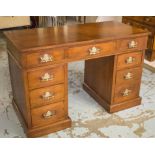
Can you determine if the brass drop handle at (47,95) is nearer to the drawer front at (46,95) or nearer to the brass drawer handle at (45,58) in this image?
the drawer front at (46,95)

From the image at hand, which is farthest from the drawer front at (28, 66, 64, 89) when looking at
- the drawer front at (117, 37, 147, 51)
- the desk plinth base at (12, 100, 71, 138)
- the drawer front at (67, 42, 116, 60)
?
the drawer front at (117, 37, 147, 51)

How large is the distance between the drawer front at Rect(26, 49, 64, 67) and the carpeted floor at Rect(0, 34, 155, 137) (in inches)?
23.1

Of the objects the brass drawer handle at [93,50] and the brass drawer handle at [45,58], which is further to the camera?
the brass drawer handle at [93,50]

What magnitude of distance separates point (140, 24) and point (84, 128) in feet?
6.18

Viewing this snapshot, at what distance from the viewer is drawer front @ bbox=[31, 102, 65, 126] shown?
1.70 meters

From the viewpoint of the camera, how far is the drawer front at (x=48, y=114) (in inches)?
66.7

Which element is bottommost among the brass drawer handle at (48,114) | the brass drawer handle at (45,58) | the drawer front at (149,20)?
the brass drawer handle at (48,114)

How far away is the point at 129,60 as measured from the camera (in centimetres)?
190

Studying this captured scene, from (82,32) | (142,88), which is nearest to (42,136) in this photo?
(82,32)

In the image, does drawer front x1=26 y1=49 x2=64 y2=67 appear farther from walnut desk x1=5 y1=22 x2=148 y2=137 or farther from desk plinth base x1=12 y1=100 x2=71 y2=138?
desk plinth base x1=12 y1=100 x2=71 y2=138

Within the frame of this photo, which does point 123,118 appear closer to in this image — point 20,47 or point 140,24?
point 20,47

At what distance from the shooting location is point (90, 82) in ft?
7.53

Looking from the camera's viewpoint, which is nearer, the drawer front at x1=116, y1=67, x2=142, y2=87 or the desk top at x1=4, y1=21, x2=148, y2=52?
the desk top at x1=4, y1=21, x2=148, y2=52

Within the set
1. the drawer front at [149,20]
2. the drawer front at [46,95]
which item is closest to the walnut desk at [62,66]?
the drawer front at [46,95]
